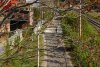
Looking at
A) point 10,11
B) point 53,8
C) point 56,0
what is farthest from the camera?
point 56,0

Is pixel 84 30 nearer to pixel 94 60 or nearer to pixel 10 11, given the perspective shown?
pixel 94 60

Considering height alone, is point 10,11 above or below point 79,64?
above

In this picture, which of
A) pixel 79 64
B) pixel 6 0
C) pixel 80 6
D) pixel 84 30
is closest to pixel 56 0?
pixel 80 6

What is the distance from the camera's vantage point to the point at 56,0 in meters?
3.97

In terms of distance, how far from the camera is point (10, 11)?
2.84m

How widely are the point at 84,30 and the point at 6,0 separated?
22220 millimetres

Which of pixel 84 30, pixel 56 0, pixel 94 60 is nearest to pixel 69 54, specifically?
pixel 94 60

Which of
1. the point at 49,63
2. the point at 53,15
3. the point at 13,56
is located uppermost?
the point at 53,15

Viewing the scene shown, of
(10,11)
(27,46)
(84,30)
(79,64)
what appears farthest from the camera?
(84,30)

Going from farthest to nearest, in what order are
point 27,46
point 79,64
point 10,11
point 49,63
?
1. point 49,63
2. point 79,64
3. point 27,46
4. point 10,11

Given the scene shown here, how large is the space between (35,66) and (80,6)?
42.5 ft

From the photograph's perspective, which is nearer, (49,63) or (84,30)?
(49,63)

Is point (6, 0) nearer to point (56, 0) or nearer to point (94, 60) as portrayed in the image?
point (56, 0)

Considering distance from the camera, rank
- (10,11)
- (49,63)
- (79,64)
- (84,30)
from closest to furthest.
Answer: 1. (10,11)
2. (79,64)
3. (49,63)
4. (84,30)
